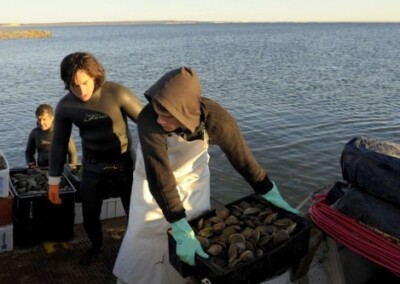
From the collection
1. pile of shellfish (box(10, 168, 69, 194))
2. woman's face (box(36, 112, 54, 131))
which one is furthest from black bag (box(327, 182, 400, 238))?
woman's face (box(36, 112, 54, 131))

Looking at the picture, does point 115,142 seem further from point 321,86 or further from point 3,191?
point 321,86

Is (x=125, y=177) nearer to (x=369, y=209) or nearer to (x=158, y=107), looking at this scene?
(x=158, y=107)

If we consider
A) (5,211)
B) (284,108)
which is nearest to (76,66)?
(5,211)

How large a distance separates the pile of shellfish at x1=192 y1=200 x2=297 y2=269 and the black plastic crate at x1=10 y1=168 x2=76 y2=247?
228cm

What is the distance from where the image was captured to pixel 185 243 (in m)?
2.80

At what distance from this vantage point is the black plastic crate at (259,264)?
2629 mm

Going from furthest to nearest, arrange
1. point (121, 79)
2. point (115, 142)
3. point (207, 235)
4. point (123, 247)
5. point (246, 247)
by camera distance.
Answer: point (121, 79)
point (115, 142)
point (123, 247)
point (207, 235)
point (246, 247)

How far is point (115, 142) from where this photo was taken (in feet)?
14.1

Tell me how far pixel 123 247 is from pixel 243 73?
23971 millimetres

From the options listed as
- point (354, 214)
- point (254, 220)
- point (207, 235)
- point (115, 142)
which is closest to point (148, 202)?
point (207, 235)

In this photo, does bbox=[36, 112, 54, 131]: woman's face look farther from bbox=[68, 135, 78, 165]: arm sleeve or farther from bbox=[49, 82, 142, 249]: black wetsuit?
bbox=[49, 82, 142, 249]: black wetsuit

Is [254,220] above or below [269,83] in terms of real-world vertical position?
above

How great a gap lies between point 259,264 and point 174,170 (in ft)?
3.01

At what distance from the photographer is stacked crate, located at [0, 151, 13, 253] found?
4477mm
